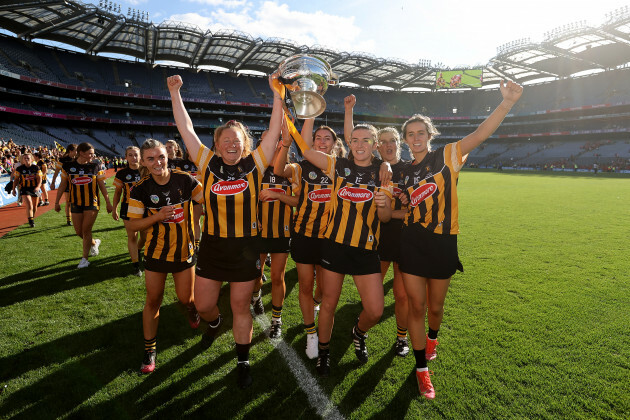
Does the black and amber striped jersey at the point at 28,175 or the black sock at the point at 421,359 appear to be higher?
the black and amber striped jersey at the point at 28,175

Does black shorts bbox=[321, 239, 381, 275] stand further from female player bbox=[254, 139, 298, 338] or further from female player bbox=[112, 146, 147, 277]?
female player bbox=[112, 146, 147, 277]

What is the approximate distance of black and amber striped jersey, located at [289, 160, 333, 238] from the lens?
3.35m

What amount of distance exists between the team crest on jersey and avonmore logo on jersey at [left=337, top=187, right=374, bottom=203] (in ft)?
1.30

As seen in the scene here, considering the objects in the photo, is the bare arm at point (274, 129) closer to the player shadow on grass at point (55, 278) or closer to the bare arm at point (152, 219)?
the bare arm at point (152, 219)

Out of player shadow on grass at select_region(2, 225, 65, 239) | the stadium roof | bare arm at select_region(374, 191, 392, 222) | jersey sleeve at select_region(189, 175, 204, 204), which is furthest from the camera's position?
the stadium roof

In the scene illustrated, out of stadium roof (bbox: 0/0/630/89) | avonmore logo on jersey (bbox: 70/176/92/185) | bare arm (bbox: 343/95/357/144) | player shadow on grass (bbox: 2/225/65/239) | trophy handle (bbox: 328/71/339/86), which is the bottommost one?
player shadow on grass (bbox: 2/225/65/239)

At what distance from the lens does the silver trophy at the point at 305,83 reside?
2.60 m

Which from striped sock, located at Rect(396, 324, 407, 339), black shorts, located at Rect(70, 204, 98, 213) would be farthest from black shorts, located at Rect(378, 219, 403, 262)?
black shorts, located at Rect(70, 204, 98, 213)

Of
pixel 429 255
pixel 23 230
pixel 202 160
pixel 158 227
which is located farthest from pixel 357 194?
pixel 23 230

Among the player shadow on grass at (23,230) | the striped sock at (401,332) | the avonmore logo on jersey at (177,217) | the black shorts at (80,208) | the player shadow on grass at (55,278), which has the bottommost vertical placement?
the player shadow on grass at (55,278)

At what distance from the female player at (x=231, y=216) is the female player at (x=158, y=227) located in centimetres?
43

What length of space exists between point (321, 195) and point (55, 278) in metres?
4.94

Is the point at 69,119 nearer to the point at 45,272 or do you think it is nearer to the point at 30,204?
the point at 30,204

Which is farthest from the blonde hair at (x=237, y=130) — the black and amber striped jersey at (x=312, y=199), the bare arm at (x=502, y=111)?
the bare arm at (x=502, y=111)
